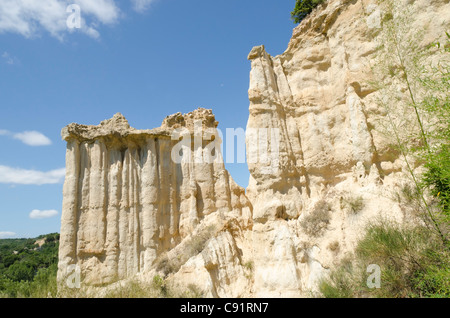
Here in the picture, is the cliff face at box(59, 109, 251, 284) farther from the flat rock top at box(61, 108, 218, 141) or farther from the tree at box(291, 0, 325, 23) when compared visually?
the tree at box(291, 0, 325, 23)

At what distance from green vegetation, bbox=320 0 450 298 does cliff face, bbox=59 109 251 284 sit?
9.66 meters

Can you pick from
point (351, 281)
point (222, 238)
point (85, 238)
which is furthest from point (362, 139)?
point (85, 238)

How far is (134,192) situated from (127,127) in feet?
12.6

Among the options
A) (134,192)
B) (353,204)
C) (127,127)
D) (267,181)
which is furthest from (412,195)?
(127,127)

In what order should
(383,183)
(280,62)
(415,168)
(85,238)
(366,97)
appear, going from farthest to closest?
(85,238), (280,62), (366,97), (383,183), (415,168)

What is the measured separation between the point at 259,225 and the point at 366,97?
5855 millimetres

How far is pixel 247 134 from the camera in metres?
12.4

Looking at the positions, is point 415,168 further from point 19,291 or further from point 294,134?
point 19,291

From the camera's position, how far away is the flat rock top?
684 inches

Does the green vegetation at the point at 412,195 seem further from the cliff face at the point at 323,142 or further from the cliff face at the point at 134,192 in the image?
the cliff face at the point at 134,192

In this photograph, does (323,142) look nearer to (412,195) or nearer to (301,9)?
(412,195)

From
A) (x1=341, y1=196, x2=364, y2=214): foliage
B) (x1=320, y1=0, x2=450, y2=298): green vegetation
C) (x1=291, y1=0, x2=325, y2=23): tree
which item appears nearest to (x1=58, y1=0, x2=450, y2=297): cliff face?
(x1=341, y1=196, x2=364, y2=214): foliage

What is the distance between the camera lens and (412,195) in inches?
355

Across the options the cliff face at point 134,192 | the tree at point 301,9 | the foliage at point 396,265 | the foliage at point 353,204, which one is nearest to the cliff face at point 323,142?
the foliage at point 353,204
